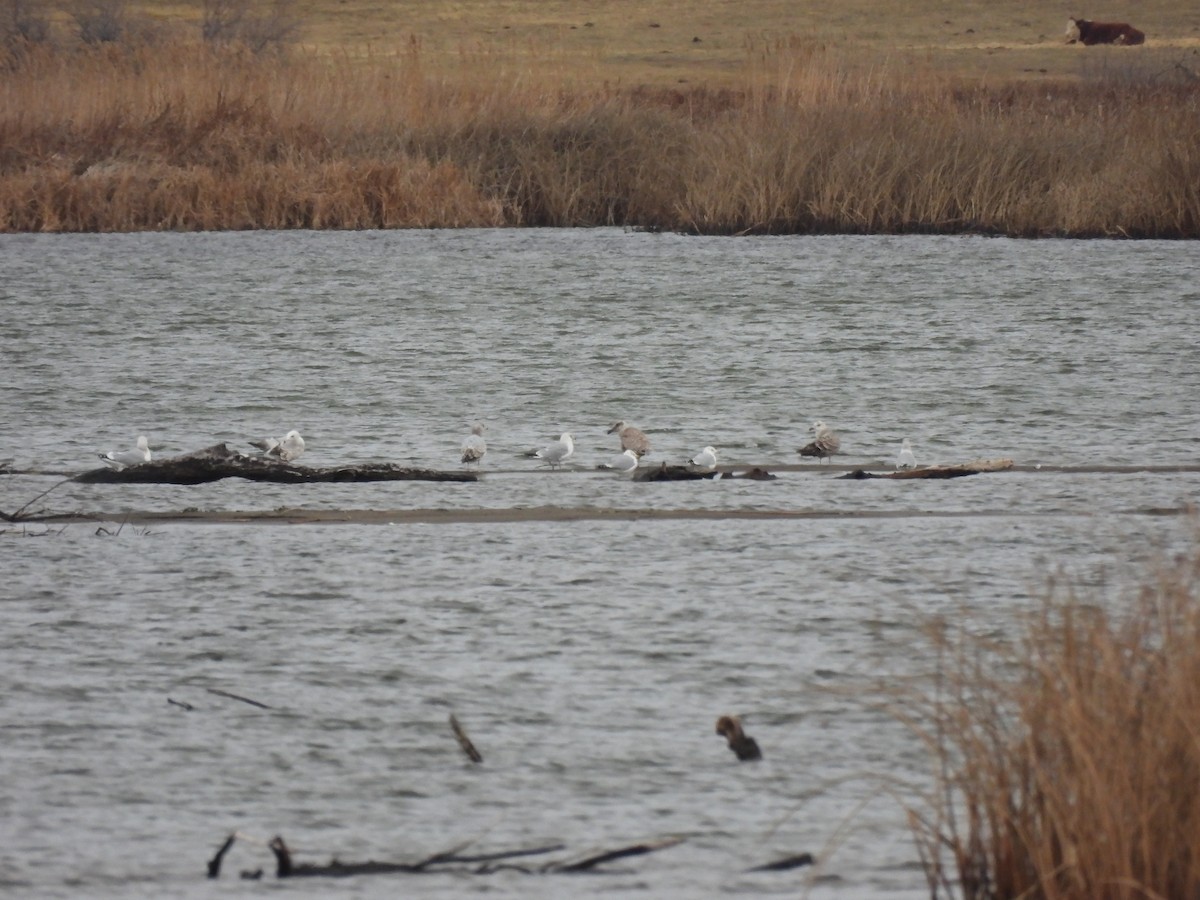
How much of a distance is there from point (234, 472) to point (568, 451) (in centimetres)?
154

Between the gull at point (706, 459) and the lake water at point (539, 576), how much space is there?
0.53ft

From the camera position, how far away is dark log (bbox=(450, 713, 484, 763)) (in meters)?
4.72

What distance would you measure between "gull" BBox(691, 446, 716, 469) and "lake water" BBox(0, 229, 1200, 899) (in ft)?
0.53

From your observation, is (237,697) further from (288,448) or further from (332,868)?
(288,448)

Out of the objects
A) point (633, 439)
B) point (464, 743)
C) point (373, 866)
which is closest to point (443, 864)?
point (373, 866)

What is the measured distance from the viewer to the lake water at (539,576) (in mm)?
4602

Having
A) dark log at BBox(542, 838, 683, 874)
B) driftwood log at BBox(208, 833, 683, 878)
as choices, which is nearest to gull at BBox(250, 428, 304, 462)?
driftwood log at BBox(208, 833, 683, 878)

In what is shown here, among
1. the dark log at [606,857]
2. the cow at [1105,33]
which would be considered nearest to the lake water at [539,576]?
the dark log at [606,857]

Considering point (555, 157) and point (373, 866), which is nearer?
point (373, 866)

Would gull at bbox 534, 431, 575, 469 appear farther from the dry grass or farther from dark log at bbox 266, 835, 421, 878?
the dry grass

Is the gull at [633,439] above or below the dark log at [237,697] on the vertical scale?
below

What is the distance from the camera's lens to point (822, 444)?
964 centimetres

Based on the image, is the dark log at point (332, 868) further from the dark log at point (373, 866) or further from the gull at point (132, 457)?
the gull at point (132, 457)

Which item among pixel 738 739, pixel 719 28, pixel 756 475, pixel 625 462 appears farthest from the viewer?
pixel 719 28
